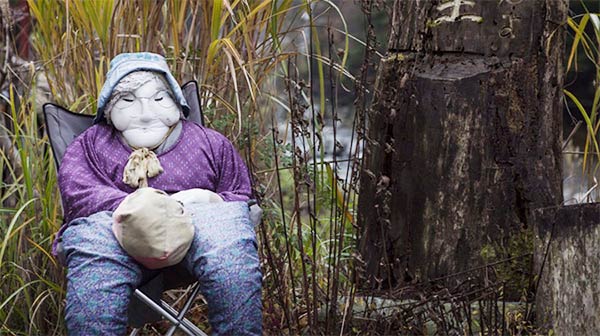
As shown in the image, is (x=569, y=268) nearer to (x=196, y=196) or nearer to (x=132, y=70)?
(x=196, y=196)

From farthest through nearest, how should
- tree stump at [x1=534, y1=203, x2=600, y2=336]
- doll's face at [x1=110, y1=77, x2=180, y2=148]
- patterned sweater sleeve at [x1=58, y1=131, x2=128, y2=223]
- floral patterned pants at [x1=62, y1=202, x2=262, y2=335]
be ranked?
doll's face at [x1=110, y1=77, x2=180, y2=148] → patterned sweater sleeve at [x1=58, y1=131, x2=128, y2=223] → tree stump at [x1=534, y1=203, x2=600, y2=336] → floral patterned pants at [x1=62, y1=202, x2=262, y2=335]

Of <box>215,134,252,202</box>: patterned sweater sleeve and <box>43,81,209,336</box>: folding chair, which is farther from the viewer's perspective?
<box>215,134,252,202</box>: patterned sweater sleeve

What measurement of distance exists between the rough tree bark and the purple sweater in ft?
1.71

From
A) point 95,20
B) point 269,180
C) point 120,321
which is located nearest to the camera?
point 120,321

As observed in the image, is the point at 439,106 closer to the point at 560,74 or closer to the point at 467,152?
the point at 467,152

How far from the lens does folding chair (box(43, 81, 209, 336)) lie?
11.1 ft

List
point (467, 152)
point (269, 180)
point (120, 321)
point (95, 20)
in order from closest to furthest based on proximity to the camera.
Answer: point (120, 321), point (467, 152), point (95, 20), point (269, 180)

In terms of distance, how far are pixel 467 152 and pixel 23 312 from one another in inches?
75.0

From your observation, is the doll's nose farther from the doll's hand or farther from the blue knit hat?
the doll's hand

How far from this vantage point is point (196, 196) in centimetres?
354

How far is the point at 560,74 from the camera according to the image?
3863 mm

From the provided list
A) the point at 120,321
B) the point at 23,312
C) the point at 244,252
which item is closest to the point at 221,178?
the point at 244,252

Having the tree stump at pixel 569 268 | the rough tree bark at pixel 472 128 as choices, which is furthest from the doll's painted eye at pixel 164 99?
the tree stump at pixel 569 268

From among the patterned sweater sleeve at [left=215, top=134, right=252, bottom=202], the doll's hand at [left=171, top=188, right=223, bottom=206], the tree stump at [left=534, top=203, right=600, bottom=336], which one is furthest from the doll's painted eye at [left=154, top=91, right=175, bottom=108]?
the tree stump at [left=534, top=203, right=600, bottom=336]
